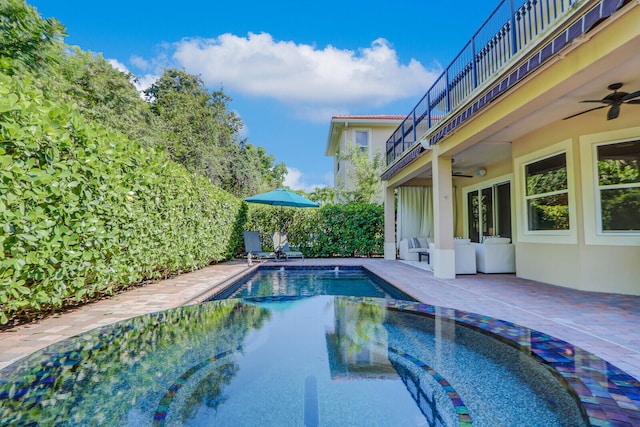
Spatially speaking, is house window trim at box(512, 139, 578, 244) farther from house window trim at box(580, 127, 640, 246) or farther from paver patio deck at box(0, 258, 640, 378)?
paver patio deck at box(0, 258, 640, 378)

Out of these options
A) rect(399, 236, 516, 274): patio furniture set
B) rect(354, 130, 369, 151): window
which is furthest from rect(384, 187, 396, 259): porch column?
rect(354, 130, 369, 151): window

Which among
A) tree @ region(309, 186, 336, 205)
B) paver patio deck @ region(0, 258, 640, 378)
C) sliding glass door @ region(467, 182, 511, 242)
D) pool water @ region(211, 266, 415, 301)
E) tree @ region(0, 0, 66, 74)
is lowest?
pool water @ region(211, 266, 415, 301)

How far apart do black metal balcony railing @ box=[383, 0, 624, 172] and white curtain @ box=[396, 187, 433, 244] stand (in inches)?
175

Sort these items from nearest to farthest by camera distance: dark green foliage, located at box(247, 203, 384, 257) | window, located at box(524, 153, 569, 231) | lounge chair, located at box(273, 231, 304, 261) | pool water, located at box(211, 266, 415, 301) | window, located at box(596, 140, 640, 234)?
1. window, located at box(596, 140, 640, 234)
2. window, located at box(524, 153, 569, 231)
3. pool water, located at box(211, 266, 415, 301)
4. lounge chair, located at box(273, 231, 304, 261)
5. dark green foliage, located at box(247, 203, 384, 257)

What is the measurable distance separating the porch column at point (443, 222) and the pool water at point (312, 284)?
143cm

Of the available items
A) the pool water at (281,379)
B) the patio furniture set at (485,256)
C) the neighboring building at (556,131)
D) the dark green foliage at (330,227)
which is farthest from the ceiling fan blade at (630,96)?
the dark green foliage at (330,227)

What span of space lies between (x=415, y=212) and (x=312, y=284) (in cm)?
616

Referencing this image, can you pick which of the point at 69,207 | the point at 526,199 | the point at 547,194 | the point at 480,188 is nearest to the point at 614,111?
the point at 547,194

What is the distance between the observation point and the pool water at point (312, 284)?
24.6ft

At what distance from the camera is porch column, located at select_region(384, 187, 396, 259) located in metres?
13.1

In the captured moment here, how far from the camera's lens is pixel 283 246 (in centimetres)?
1298

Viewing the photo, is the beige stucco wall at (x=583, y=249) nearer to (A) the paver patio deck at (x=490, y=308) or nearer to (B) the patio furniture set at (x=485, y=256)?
(A) the paver patio deck at (x=490, y=308)

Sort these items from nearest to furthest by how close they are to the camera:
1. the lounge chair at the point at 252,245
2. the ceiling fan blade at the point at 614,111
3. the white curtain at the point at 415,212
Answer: the ceiling fan blade at the point at 614,111
the lounge chair at the point at 252,245
the white curtain at the point at 415,212

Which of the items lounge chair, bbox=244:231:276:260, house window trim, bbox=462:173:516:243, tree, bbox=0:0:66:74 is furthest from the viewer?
lounge chair, bbox=244:231:276:260
